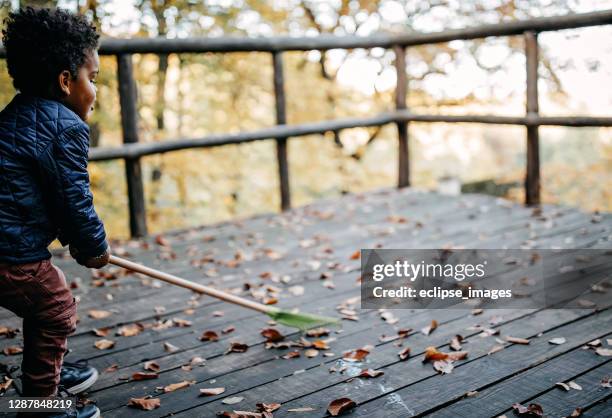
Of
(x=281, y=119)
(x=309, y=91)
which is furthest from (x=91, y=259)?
(x=309, y=91)

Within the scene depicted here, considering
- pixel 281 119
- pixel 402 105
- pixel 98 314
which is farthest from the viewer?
pixel 402 105

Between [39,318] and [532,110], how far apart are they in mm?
3787

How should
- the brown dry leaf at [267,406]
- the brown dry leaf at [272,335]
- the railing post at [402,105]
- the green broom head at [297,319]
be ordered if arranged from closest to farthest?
the brown dry leaf at [267,406]
the brown dry leaf at [272,335]
the green broom head at [297,319]
the railing post at [402,105]

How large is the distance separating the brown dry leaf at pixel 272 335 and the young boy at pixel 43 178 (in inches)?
33.3

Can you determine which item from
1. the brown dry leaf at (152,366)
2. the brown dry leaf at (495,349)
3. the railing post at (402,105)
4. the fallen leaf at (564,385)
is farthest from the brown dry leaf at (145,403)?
the railing post at (402,105)

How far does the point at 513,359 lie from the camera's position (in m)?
2.25

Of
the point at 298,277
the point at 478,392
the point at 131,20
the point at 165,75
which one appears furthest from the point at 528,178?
the point at 165,75

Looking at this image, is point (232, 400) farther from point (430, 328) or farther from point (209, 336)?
point (430, 328)

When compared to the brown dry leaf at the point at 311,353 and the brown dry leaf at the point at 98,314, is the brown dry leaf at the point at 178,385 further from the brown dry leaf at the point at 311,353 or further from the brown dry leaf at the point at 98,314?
the brown dry leaf at the point at 98,314

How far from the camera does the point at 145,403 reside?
2.02 meters

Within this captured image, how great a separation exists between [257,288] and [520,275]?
1400 millimetres

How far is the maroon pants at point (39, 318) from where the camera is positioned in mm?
1793

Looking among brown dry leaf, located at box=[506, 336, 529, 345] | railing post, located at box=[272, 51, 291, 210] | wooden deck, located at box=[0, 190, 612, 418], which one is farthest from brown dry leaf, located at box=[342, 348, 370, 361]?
railing post, located at box=[272, 51, 291, 210]

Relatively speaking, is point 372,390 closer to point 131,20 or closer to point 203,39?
point 203,39
